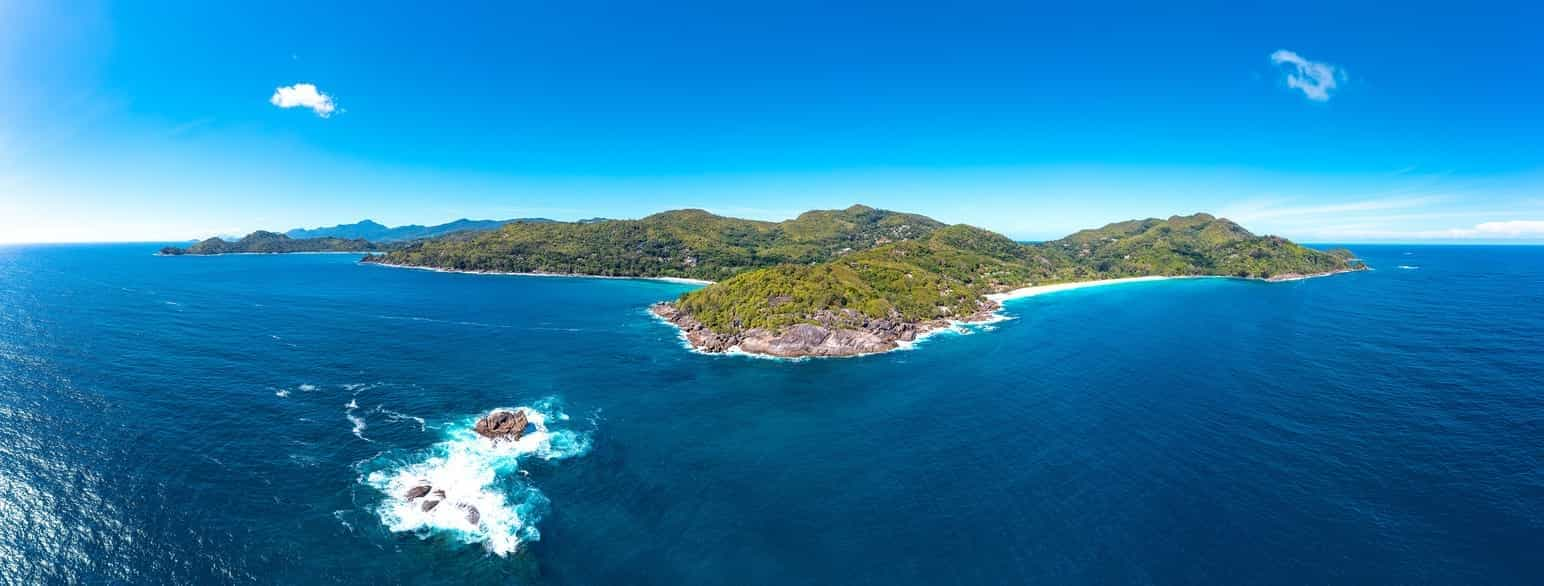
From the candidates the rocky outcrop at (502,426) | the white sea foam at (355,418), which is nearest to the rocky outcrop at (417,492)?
the rocky outcrop at (502,426)

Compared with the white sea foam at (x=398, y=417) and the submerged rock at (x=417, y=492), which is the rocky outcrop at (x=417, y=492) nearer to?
the submerged rock at (x=417, y=492)

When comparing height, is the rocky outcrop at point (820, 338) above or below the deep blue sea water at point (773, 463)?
above

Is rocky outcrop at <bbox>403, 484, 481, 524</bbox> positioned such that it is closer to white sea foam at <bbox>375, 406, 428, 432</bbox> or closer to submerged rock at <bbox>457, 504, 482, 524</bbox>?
submerged rock at <bbox>457, 504, 482, 524</bbox>

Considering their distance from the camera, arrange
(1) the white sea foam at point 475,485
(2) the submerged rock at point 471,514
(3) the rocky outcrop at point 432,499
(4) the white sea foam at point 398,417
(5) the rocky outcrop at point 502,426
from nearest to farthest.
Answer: (1) the white sea foam at point 475,485 → (2) the submerged rock at point 471,514 → (3) the rocky outcrop at point 432,499 → (5) the rocky outcrop at point 502,426 → (4) the white sea foam at point 398,417

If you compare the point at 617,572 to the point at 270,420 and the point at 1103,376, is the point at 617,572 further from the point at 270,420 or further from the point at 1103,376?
the point at 1103,376

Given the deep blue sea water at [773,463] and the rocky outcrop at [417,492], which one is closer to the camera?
the deep blue sea water at [773,463]

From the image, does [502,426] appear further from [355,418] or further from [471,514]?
[355,418]

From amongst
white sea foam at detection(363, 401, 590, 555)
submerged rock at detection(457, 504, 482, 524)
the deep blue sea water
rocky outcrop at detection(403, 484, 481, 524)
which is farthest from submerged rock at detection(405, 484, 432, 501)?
submerged rock at detection(457, 504, 482, 524)
